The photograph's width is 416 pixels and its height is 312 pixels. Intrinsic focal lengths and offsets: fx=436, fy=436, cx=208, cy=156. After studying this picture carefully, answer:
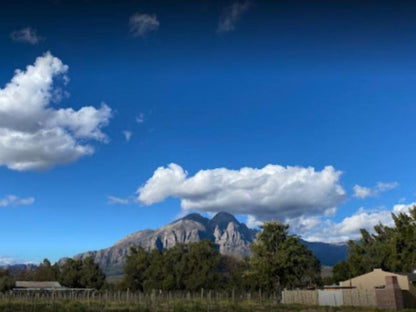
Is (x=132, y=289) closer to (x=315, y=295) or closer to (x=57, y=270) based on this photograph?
(x=57, y=270)

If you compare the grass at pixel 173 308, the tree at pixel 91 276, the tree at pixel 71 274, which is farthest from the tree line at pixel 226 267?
the grass at pixel 173 308

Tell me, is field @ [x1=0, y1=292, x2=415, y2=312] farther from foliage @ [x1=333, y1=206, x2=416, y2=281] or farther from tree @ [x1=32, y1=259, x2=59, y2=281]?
tree @ [x1=32, y1=259, x2=59, y2=281]

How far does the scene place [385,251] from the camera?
80875mm

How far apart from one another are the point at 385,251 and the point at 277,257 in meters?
26.6

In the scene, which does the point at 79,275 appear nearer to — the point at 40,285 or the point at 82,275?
the point at 82,275

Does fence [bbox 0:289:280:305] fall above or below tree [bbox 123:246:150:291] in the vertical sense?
below

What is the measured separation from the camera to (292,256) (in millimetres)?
66500

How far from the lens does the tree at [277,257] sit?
2623 inches

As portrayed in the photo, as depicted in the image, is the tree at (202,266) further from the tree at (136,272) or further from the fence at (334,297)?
the fence at (334,297)

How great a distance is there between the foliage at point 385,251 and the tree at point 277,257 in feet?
62.6

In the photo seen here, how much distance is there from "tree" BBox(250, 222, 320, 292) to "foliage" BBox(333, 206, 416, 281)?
19.1 metres

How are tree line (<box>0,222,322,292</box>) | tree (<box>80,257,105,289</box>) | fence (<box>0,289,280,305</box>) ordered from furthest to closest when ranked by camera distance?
tree (<box>80,257,105,289</box>) → tree line (<box>0,222,322,292</box>) → fence (<box>0,289,280,305</box>)

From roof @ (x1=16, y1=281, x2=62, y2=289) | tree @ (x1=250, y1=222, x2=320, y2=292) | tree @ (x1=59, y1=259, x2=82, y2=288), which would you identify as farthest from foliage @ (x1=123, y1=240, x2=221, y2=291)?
tree @ (x1=250, y1=222, x2=320, y2=292)

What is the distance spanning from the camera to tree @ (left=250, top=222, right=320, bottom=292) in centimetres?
6662
